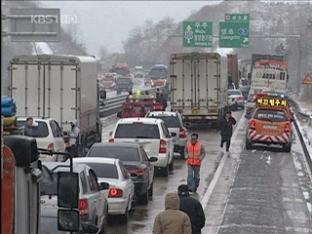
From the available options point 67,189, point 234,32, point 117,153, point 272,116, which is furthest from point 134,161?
point 234,32

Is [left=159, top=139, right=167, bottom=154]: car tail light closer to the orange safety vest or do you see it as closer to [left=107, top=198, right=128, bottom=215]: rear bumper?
the orange safety vest

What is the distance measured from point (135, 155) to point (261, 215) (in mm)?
2988

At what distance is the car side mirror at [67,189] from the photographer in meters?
7.48

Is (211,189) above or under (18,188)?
under

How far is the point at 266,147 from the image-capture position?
3675cm

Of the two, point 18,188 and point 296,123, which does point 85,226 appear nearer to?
point 18,188

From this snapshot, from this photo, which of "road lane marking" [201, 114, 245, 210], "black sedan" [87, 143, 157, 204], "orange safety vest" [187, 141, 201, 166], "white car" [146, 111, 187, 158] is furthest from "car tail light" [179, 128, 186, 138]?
"black sedan" [87, 143, 157, 204]

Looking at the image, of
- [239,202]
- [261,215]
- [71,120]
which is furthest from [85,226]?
[71,120]

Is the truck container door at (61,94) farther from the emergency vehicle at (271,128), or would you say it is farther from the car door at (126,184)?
the car door at (126,184)

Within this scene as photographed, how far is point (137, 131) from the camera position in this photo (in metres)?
26.0

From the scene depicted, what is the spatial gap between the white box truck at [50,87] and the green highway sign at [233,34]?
34.3m

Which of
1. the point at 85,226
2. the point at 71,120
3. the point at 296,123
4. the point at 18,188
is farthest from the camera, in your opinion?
the point at 296,123

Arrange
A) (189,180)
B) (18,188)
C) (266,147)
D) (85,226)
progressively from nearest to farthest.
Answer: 1. (18,188)
2. (85,226)
3. (189,180)
4. (266,147)

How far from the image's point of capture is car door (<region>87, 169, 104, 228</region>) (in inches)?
565
